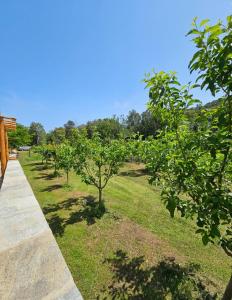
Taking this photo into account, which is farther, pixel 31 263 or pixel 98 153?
pixel 98 153

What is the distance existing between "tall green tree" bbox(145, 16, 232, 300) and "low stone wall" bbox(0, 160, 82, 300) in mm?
1301

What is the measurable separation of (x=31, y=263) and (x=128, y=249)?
18.0 ft

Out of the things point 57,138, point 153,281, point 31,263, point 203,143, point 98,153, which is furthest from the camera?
point 57,138

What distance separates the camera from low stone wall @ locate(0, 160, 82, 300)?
1172 millimetres

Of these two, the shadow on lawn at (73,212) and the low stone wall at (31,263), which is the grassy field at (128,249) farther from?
the low stone wall at (31,263)

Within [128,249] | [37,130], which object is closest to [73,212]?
[128,249]

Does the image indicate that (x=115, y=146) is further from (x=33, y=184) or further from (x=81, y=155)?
(x=33, y=184)

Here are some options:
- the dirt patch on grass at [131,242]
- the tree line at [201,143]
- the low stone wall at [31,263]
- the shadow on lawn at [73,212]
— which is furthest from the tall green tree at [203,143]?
the shadow on lawn at [73,212]

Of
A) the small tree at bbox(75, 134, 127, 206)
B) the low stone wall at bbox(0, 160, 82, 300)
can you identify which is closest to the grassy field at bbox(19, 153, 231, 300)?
the small tree at bbox(75, 134, 127, 206)

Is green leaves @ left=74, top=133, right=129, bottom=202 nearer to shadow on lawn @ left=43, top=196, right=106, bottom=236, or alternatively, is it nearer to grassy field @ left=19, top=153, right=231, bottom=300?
shadow on lawn @ left=43, top=196, right=106, bottom=236

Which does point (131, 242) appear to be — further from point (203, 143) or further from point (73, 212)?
point (203, 143)

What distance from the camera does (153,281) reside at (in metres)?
4.94

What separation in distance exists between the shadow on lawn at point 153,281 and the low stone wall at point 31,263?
3384 millimetres

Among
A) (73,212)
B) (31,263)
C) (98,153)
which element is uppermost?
(98,153)
